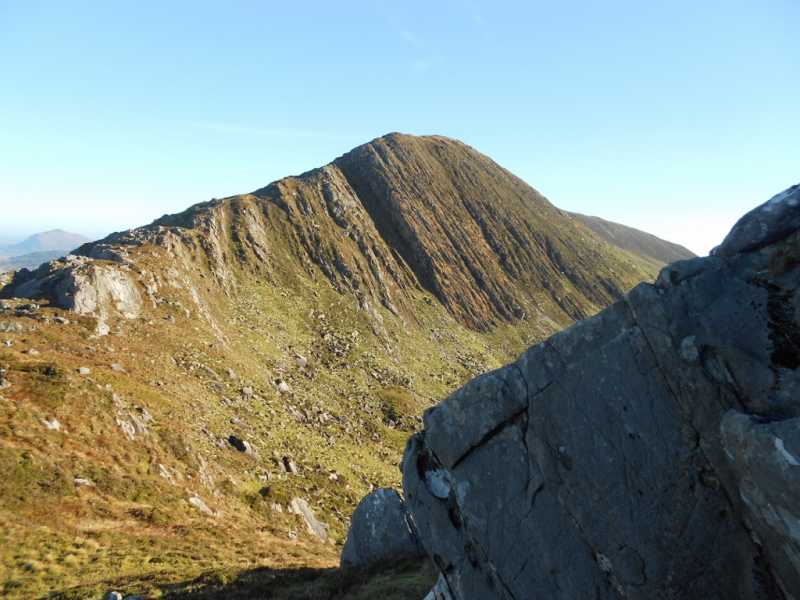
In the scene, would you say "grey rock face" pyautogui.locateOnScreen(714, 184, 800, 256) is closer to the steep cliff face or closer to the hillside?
the hillside

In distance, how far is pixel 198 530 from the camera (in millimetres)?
30766

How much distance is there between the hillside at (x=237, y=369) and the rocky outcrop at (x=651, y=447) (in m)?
8.22

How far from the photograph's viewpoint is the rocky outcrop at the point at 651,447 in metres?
11.2

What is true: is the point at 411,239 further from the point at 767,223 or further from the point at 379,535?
the point at 767,223

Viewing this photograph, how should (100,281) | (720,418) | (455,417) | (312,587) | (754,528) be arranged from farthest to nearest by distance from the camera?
(100,281) < (312,587) < (455,417) < (720,418) < (754,528)

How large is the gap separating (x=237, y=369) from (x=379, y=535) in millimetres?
36445

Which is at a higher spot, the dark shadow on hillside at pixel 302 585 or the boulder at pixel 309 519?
the dark shadow on hillside at pixel 302 585

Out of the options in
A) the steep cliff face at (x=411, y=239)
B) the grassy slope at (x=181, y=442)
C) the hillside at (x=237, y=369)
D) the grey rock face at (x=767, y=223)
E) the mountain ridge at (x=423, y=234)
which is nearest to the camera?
the grey rock face at (x=767, y=223)

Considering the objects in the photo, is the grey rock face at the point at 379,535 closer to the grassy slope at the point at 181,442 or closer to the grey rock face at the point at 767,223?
the grassy slope at the point at 181,442

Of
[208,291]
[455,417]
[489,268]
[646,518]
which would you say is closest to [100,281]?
[208,291]

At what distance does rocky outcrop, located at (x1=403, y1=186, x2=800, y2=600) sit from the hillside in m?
8.22

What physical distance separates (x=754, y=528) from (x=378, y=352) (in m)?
75.4

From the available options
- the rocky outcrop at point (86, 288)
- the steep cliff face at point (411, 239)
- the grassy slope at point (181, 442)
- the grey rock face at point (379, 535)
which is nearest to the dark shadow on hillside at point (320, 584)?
the grey rock face at point (379, 535)

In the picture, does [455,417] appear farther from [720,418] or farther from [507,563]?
[720,418]
